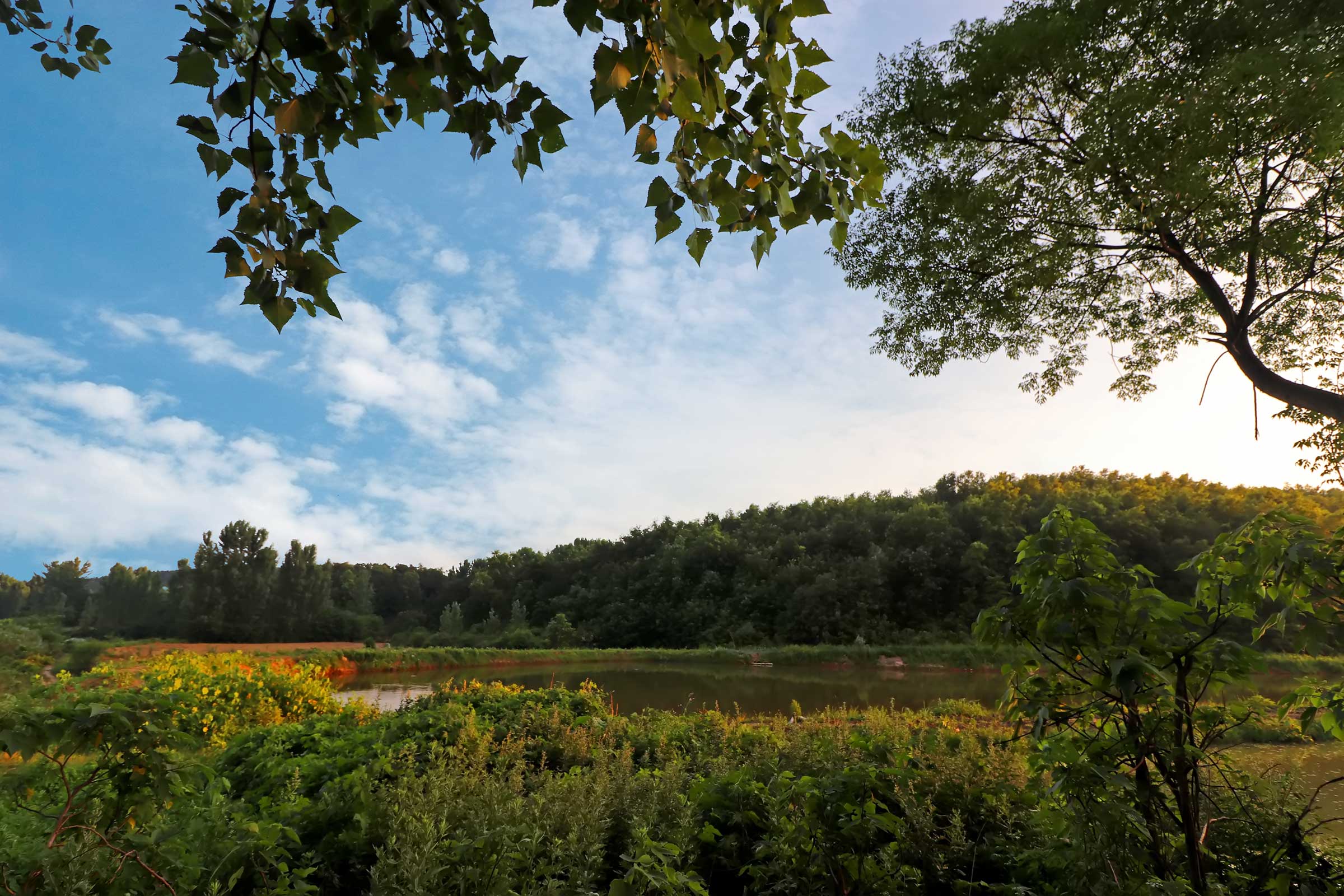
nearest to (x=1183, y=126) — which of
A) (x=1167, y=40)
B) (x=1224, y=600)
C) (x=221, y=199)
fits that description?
(x=1167, y=40)

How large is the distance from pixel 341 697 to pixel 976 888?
10.4 meters

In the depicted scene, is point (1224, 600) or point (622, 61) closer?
point (622, 61)

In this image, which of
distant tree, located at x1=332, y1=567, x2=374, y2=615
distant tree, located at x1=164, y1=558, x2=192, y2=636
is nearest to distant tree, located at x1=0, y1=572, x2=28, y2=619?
distant tree, located at x1=164, y1=558, x2=192, y2=636

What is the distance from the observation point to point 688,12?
4.05ft

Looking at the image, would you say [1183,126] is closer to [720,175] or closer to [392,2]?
[720,175]

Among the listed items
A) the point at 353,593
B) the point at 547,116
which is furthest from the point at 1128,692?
the point at 353,593

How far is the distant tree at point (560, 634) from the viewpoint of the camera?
2627 centimetres

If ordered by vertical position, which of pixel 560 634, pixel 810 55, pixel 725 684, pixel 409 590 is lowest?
pixel 725 684

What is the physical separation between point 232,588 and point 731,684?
2598 cm

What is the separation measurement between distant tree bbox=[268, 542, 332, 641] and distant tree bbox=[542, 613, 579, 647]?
11493 mm

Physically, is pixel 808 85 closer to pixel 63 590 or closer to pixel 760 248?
pixel 760 248

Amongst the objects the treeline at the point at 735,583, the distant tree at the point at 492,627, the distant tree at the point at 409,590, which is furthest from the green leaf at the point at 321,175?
the distant tree at the point at 409,590

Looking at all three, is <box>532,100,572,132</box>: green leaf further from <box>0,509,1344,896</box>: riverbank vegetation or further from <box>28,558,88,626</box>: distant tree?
<box>28,558,88,626</box>: distant tree

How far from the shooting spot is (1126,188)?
6.53 metres
